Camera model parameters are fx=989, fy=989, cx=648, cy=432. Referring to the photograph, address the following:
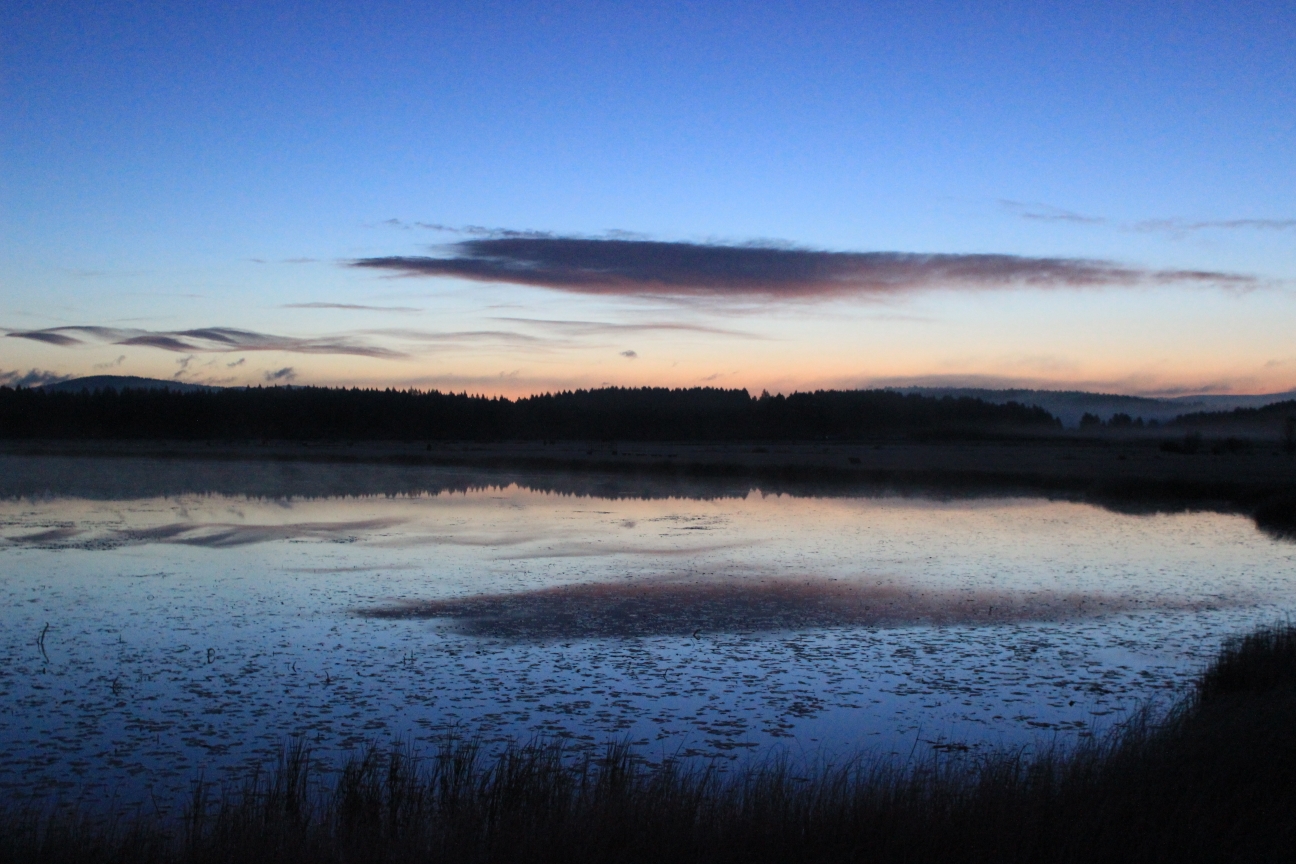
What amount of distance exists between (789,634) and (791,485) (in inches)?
1146

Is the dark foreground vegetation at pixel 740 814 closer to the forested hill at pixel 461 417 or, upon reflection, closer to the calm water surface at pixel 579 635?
the calm water surface at pixel 579 635

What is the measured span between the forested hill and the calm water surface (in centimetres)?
8866

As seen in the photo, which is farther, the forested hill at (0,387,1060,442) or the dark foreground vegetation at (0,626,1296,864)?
the forested hill at (0,387,1060,442)

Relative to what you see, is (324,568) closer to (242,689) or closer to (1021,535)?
(242,689)

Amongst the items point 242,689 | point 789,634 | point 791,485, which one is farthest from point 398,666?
point 791,485

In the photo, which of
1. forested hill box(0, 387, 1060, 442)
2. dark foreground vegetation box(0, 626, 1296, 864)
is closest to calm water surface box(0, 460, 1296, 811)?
dark foreground vegetation box(0, 626, 1296, 864)

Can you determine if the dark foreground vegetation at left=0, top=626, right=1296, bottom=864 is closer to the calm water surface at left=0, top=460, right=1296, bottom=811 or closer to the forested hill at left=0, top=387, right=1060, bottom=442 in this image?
the calm water surface at left=0, top=460, right=1296, bottom=811

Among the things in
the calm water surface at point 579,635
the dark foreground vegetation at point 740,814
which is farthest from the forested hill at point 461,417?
the dark foreground vegetation at point 740,814

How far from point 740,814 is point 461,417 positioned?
12267cm

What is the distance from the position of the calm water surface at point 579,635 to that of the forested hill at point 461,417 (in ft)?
291

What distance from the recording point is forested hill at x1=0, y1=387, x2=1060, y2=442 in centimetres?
11044

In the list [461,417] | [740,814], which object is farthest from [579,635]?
[461,417]

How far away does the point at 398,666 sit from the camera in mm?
10633

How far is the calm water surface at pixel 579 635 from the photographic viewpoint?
8.52m
